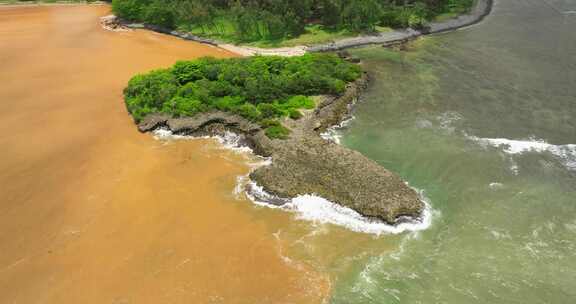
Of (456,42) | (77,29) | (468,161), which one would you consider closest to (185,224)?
(468,161)

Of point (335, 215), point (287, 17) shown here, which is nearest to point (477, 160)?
point (335, 215)

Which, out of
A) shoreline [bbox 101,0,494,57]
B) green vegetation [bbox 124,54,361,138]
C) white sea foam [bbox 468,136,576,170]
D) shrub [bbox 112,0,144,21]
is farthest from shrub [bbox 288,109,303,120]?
shrub [bbox 112,0,144,21]

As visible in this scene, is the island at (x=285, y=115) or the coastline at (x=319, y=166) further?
the island at (x=285, y=115)

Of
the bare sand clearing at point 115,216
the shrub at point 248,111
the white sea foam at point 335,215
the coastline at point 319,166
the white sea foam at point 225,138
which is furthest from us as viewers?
the shrub at point 248,111

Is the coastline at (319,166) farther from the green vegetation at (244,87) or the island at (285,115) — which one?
the green vegetation at (244,87)

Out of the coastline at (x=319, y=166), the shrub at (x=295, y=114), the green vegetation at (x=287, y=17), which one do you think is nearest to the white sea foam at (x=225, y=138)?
the coastline at (x=319, y=166)

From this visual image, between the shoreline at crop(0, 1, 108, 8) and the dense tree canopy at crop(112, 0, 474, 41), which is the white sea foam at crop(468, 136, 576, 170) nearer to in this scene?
the dense tree canopy at crop(112, 0, 474, 41)

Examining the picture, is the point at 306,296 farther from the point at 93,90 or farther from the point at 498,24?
the point at 498,24

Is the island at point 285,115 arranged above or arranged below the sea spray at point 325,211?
above
